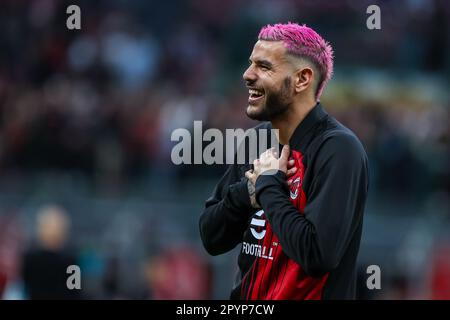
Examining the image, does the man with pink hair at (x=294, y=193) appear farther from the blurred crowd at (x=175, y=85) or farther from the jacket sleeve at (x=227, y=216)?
the blurred crowd at (x=175, y=85)

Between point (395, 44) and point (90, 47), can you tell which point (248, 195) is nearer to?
point (395, 44)

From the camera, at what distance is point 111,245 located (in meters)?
11.0

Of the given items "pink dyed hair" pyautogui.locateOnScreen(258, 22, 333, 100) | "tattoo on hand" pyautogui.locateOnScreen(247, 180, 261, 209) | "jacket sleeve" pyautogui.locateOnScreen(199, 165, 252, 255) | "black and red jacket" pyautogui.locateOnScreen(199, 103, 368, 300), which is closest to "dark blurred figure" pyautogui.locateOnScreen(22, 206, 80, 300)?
"jacket sleeve" pyautogui.locateOnScreen(199, 165, 252, 255)

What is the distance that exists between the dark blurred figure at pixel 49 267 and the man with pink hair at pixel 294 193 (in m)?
4.44

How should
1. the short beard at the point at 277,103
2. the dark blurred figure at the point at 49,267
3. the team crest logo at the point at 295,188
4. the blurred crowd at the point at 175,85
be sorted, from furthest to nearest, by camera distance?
the blurred crowd at the point at 175,85, the dark blurred figure at the point at 49,267, the short beard at the point at 277,103, the team crest logo at the point at 295,188

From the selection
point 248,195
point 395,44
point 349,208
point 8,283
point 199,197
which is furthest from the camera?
point 395,44

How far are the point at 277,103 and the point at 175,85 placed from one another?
33.3 feet

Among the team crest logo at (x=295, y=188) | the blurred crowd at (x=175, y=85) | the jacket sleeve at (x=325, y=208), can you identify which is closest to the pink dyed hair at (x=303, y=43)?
the jacket sleeve at (x=325, y=208)

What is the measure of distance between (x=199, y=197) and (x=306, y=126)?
762 cm

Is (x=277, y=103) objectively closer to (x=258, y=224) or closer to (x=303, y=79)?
(x=303, y=79)

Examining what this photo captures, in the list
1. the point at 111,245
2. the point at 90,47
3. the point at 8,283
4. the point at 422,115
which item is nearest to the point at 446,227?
the point at 422,115

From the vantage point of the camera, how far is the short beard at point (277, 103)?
159 inches

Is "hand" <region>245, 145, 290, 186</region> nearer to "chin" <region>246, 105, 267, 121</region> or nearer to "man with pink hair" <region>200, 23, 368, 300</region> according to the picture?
"man with pink hair" <region>200, 23, 368, 300</region>

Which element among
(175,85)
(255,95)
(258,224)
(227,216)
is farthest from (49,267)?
(175,85)
